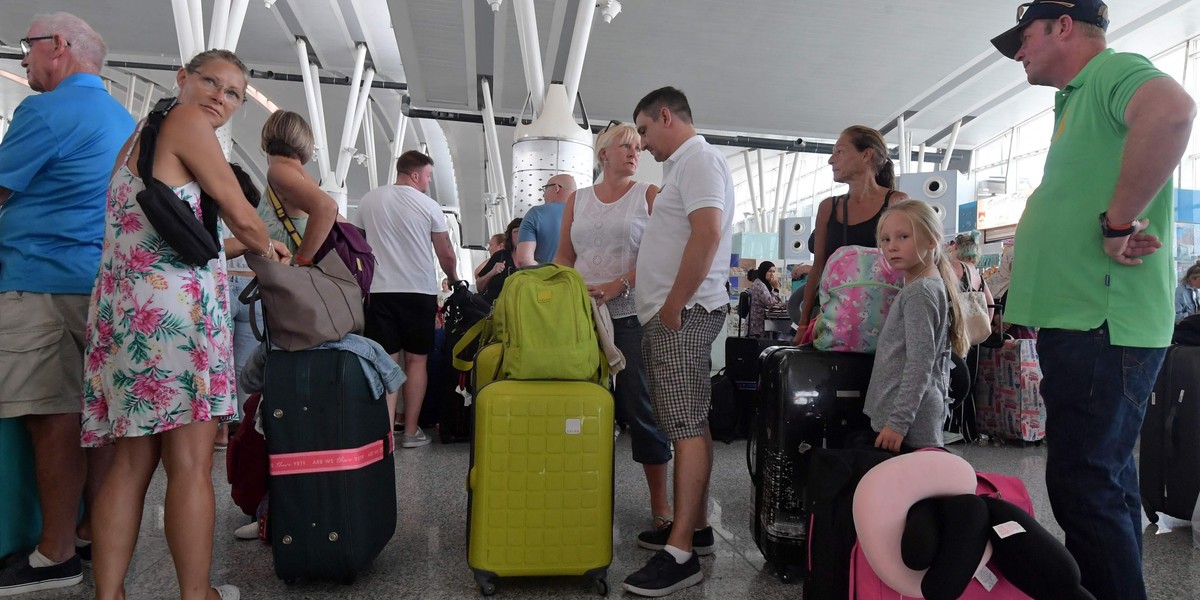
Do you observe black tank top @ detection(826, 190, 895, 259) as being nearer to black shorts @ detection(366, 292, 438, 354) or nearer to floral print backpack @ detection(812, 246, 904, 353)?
floral print backpack @ detection(812, 246, 904, 353)

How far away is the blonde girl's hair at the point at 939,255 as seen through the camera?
96.3 inches

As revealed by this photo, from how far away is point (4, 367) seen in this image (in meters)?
2.31

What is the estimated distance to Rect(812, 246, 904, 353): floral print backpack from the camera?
2.59 meters

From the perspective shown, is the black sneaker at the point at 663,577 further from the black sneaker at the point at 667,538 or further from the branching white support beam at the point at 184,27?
the branching white support beam at the point at 184,27

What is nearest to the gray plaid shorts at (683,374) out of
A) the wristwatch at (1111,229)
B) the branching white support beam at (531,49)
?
the wristwatch at (1111,229)

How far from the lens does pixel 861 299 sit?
2.60 meters

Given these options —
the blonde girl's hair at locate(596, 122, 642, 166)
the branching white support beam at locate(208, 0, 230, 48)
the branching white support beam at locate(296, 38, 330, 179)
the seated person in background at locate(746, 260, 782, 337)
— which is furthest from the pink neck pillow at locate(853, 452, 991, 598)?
the branching white support beam at locate(296, 38, 330, 179)

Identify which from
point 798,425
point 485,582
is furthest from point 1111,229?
point 485,582

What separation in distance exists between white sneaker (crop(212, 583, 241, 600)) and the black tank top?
2.38 meters

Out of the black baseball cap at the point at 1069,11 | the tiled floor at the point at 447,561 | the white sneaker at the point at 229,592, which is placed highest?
the black baseball cap at the point at 1069,11

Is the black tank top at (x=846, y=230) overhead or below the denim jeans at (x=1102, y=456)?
overhead

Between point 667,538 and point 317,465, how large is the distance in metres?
1.30

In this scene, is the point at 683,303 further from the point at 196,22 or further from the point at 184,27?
the point at 196,22

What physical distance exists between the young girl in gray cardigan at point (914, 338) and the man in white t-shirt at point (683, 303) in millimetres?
552
